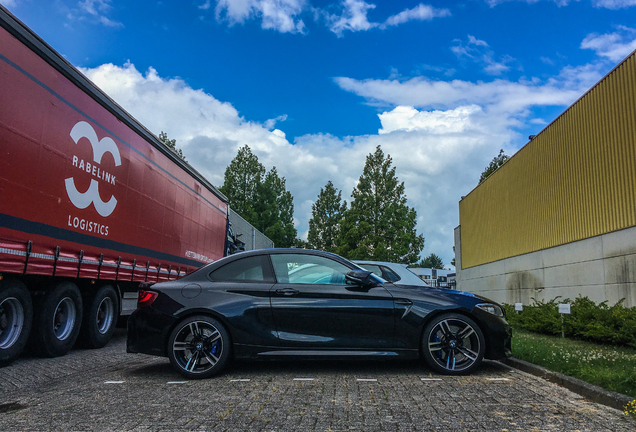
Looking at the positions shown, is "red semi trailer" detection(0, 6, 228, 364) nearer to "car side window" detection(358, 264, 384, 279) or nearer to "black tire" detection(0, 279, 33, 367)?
"black tire" detection(0, 279, 33, 367)

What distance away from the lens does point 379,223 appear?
40.0 meters

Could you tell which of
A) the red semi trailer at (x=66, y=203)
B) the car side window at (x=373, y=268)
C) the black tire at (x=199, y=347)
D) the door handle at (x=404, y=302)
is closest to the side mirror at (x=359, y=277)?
the door handle at (x=404, y=302)

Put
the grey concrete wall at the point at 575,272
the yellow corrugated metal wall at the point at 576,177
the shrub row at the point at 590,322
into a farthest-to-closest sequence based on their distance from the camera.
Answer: the yellow corrugated metal wall at the point at 576,177 → the grey concrete wall at the point at 575,272 → the shrub row at the point at 590,322

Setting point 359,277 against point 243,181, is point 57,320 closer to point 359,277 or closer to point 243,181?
point 359,277

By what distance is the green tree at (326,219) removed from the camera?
45594 millimetres

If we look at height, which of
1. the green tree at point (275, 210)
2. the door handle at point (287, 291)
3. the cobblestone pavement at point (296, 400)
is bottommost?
the cobblestone pavement at point (296, 400)

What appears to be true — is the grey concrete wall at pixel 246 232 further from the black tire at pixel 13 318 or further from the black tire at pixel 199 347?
the black tire at pixel 199 347

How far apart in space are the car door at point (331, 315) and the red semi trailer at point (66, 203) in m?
3.25

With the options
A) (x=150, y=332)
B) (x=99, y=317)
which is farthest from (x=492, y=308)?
(x=99, y=317)

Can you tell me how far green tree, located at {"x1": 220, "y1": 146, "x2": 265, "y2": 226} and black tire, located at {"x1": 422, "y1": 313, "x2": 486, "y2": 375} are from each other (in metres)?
39.1

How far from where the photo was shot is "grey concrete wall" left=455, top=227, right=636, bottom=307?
45.1 ft

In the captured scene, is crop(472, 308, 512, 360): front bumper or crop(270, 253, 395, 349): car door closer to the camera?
crop(270, 253, 395, 349): car door

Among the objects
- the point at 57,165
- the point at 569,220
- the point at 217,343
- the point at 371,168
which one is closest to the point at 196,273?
the point at 217,343

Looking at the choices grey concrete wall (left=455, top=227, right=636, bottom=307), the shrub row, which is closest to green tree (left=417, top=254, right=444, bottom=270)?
grey concrete wall (left=455, top=227, right=636, bottom=307)
